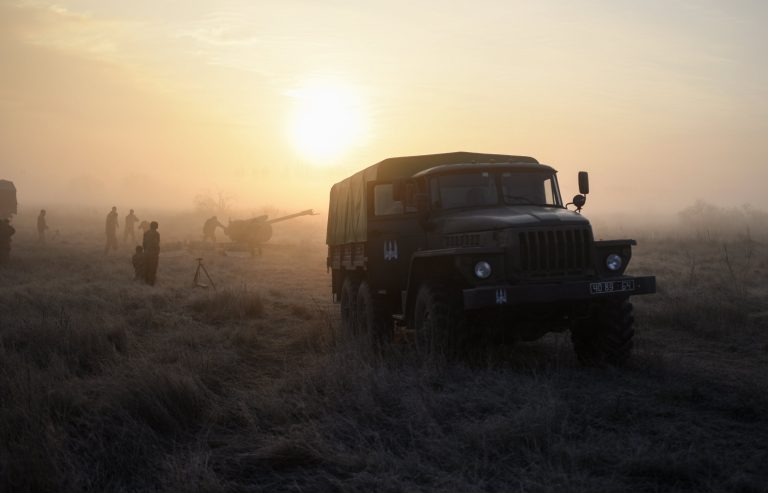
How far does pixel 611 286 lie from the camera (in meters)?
7.15

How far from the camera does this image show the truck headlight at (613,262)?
297 inches

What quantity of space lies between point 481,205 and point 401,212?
123cm

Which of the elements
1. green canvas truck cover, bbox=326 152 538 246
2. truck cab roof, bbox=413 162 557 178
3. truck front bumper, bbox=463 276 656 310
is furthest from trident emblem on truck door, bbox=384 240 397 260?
truck front bumper, bbox=463 276 656 310

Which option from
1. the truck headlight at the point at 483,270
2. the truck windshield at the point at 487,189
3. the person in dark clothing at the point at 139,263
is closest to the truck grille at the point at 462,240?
the truck headlight at the point at 483,270

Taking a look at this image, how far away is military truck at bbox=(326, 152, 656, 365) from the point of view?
7105 mm

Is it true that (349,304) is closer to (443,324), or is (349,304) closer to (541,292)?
(443,324)

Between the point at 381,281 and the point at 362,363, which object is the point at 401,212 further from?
the point at 362,363

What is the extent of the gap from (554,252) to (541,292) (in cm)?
57

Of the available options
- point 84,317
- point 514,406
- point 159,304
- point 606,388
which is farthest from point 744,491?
point 159,304

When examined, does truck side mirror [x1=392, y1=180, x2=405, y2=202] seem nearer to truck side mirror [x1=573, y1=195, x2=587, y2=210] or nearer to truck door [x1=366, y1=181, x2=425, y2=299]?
truck door [x1=366, y1=181, x2=425, y2=299]

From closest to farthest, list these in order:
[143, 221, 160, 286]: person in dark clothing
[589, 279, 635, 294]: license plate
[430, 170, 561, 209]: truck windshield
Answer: [589, 279, 635, 294]: license plate → [430, 170, 561, 209]: truck windshield → [143, 221, 160, 286]: person in dark clothing

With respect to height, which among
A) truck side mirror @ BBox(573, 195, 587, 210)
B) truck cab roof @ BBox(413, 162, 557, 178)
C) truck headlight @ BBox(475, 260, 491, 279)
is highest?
truck cab roof @ BBox(413, 162, 557, 178)

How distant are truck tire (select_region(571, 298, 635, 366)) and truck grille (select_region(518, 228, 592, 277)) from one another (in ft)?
2.23

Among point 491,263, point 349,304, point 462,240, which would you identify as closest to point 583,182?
point 462,240
